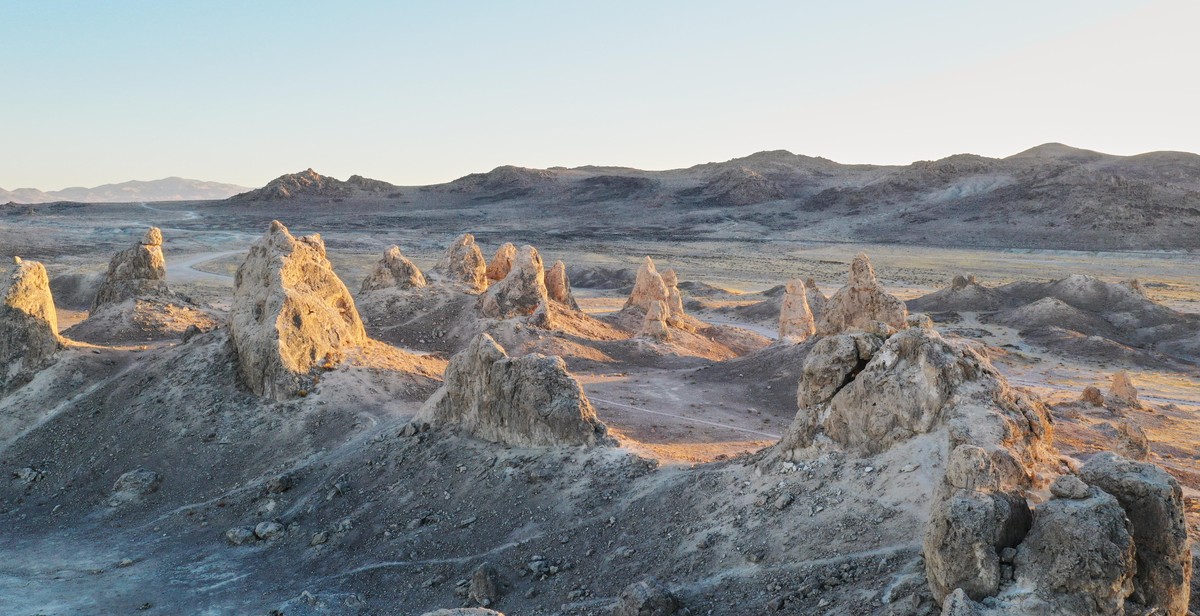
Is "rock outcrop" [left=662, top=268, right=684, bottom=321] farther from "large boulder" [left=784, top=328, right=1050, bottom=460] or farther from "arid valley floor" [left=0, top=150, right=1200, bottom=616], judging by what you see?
"large boulder" [left=784, top=328, right=1050, bottom=460]

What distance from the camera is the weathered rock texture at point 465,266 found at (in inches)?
1485

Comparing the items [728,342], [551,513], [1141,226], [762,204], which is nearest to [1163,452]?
[551,513]

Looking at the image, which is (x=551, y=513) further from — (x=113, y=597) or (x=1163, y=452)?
(x=1163, y=452)

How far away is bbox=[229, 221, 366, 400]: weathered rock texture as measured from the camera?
20820 millimetres

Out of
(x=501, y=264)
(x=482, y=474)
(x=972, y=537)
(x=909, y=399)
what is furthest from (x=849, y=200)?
(x=972, y=537)

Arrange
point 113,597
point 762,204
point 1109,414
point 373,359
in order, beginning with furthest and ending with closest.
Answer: point 762,204
point 1109,414
point 373,359
point 113,597

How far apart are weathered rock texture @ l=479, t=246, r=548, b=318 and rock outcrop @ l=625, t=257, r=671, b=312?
6111 mm

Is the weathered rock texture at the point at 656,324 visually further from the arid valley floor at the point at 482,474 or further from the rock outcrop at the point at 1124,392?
the rock outcrop at the point at 1124,392

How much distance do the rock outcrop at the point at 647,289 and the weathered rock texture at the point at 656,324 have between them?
3422 millimetres

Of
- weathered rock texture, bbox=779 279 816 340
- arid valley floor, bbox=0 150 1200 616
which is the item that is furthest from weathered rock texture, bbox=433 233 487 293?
weathered rock texture, bbox=779 279 816 340

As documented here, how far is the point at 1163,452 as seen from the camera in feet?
68.2

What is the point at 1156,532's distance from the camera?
835 centimetres

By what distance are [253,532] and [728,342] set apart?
24.9m

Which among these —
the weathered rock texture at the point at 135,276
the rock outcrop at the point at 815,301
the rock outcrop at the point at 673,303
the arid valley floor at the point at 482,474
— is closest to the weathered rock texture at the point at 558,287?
→ the arid valley floor at the point at 482,474
